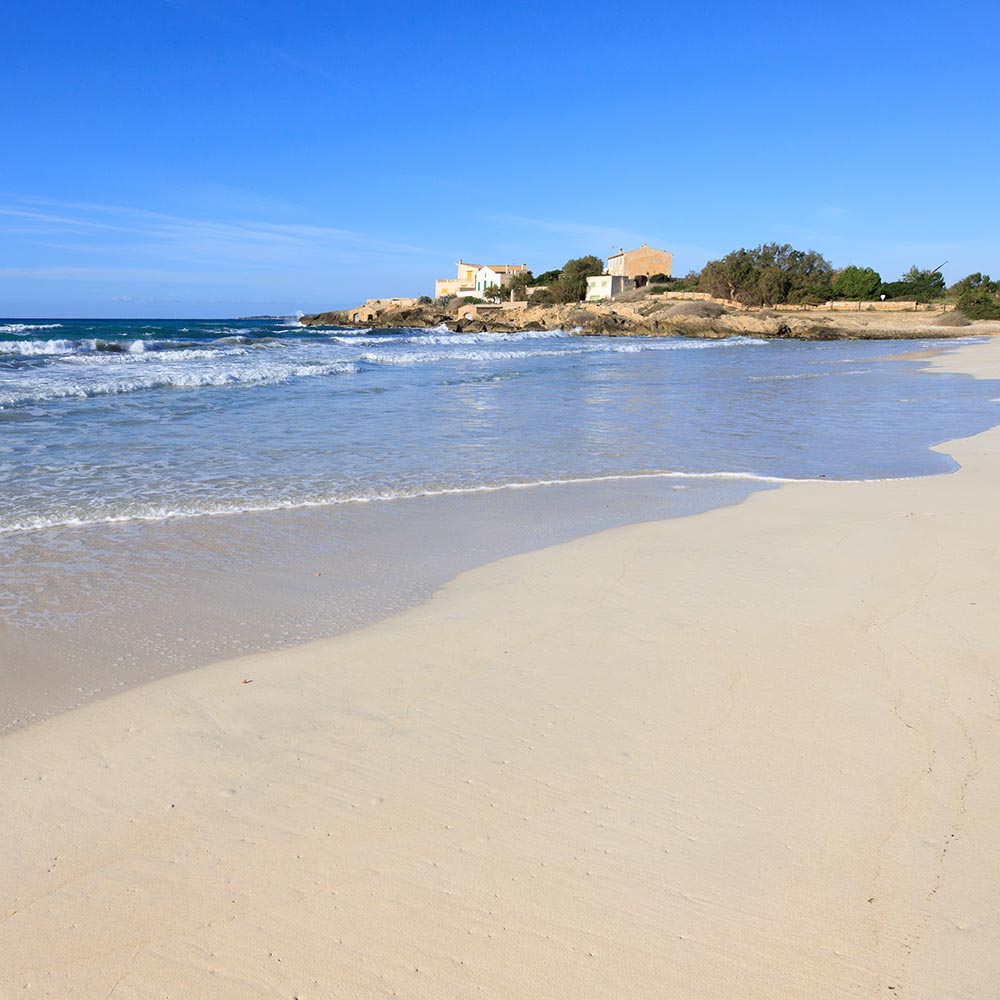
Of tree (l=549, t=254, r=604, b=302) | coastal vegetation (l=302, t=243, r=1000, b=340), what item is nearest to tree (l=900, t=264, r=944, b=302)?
coastal vegetation (l=302, t=243, r=1000, b=340)

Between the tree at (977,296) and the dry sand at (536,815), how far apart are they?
7078 cm

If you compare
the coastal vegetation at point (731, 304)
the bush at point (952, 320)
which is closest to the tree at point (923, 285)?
the coastal vegetation at point (731, 304)

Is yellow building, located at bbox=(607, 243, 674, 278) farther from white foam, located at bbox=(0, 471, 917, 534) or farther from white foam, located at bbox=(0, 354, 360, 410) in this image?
white foam, located at bbox=(0, 471, 917, 534)

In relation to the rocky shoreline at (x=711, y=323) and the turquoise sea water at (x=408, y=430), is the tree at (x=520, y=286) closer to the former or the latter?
the rocky shoreline at (x=711, y=323)

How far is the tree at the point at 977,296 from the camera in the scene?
6303 cm

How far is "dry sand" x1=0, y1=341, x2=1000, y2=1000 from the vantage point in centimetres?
204

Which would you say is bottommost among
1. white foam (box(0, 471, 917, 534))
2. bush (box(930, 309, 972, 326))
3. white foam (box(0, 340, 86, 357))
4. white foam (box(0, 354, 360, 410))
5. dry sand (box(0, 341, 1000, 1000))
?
dry sand (box(0, 341, 1000, 1000))

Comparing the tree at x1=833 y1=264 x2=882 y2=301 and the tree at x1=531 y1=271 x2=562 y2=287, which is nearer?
the tree at x1=833 y1=264 x2=882 y2=301

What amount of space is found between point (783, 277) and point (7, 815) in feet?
263

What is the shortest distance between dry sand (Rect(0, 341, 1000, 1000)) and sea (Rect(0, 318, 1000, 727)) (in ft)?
2.45

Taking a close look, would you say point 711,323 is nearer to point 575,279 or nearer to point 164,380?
point 575,279

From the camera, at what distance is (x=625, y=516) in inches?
270

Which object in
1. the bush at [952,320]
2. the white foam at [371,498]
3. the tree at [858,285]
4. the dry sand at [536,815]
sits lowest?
the dry sand at [536,815]

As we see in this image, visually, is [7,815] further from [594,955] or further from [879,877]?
[879,877]
